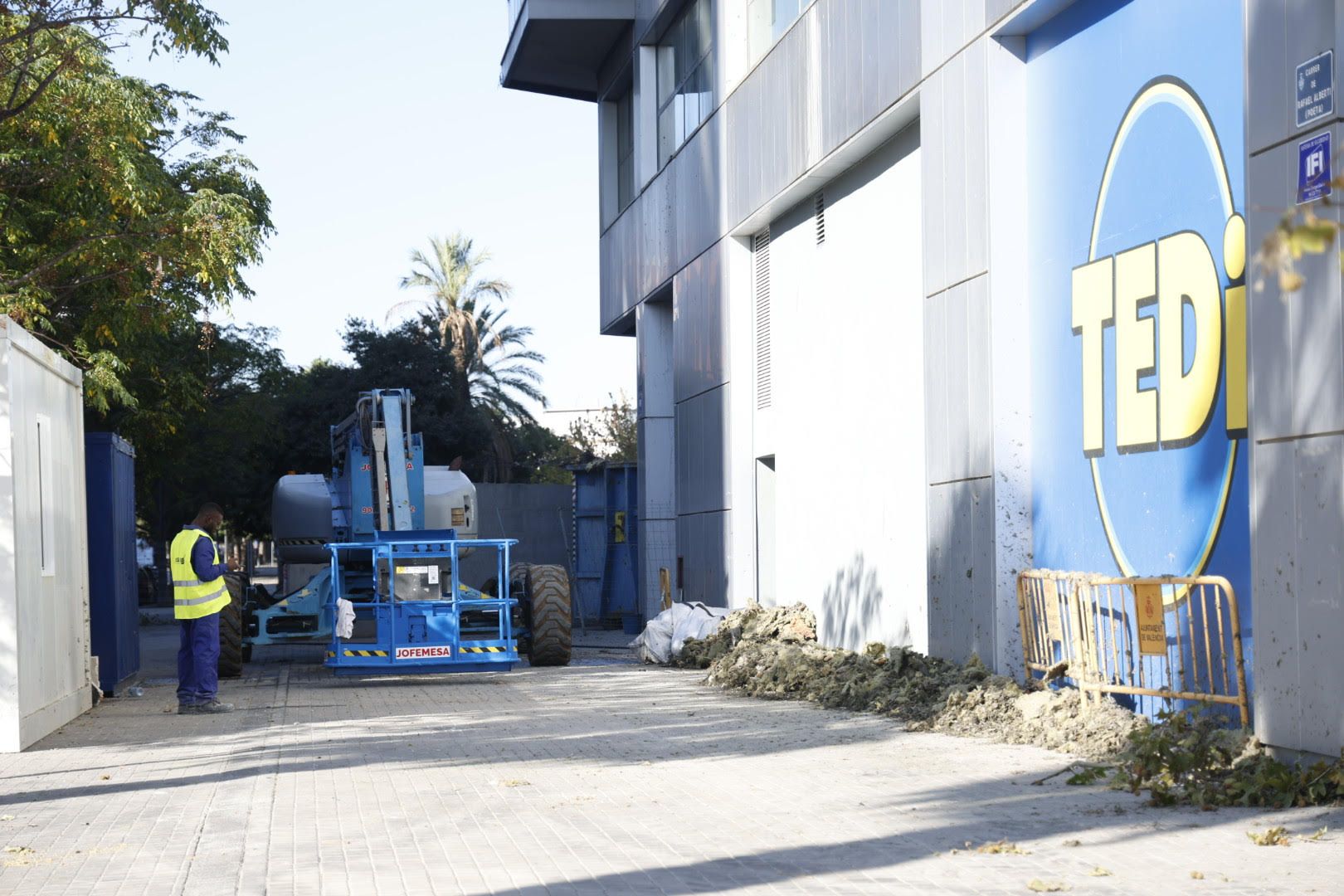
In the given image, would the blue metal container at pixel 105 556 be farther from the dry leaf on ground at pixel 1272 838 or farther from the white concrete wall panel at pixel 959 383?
the dry leaf on ground at pixel 1272 838

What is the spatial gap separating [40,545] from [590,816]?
256 inches

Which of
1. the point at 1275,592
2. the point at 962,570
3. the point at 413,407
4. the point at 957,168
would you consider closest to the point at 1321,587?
the point at 1275,592

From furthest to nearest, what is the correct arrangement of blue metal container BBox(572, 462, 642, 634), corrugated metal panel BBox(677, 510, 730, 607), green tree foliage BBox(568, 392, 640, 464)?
green tree foliage BBox(568, 392, 640, 464) → blue metal container BBox(572, 462, 642, 634) → corrugated metal panel BBox(677, 510, 730, 607)

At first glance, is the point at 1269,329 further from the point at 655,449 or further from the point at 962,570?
the point at 655,449

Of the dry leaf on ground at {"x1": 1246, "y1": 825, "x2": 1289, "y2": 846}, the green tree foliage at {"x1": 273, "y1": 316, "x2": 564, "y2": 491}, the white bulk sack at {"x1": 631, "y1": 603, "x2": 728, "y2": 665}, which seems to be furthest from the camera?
the green tree foliage at {"x1": 273, "y1": 316, "x2": 564, "y2": 491}

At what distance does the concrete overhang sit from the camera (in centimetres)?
2775

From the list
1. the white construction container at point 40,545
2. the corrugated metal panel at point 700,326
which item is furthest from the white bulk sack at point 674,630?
the white construction container at point 40,545

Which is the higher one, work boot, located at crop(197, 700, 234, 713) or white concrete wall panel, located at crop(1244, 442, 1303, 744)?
white concrete wall panel, located at crop(1244, 442, 1303, 744)

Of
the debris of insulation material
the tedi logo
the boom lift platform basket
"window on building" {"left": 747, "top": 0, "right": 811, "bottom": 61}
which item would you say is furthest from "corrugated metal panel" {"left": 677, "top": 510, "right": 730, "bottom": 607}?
the tedi logo

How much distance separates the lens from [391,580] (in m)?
17.2

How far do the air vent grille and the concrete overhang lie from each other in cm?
842

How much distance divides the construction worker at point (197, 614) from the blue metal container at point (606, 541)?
15.1 metres

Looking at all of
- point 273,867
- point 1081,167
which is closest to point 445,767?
point 273,867

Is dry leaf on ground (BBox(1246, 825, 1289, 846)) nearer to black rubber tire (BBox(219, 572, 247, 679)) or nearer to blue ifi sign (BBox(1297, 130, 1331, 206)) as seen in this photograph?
blue ifi sign (BBox(1297, 130, 1331, 206))
